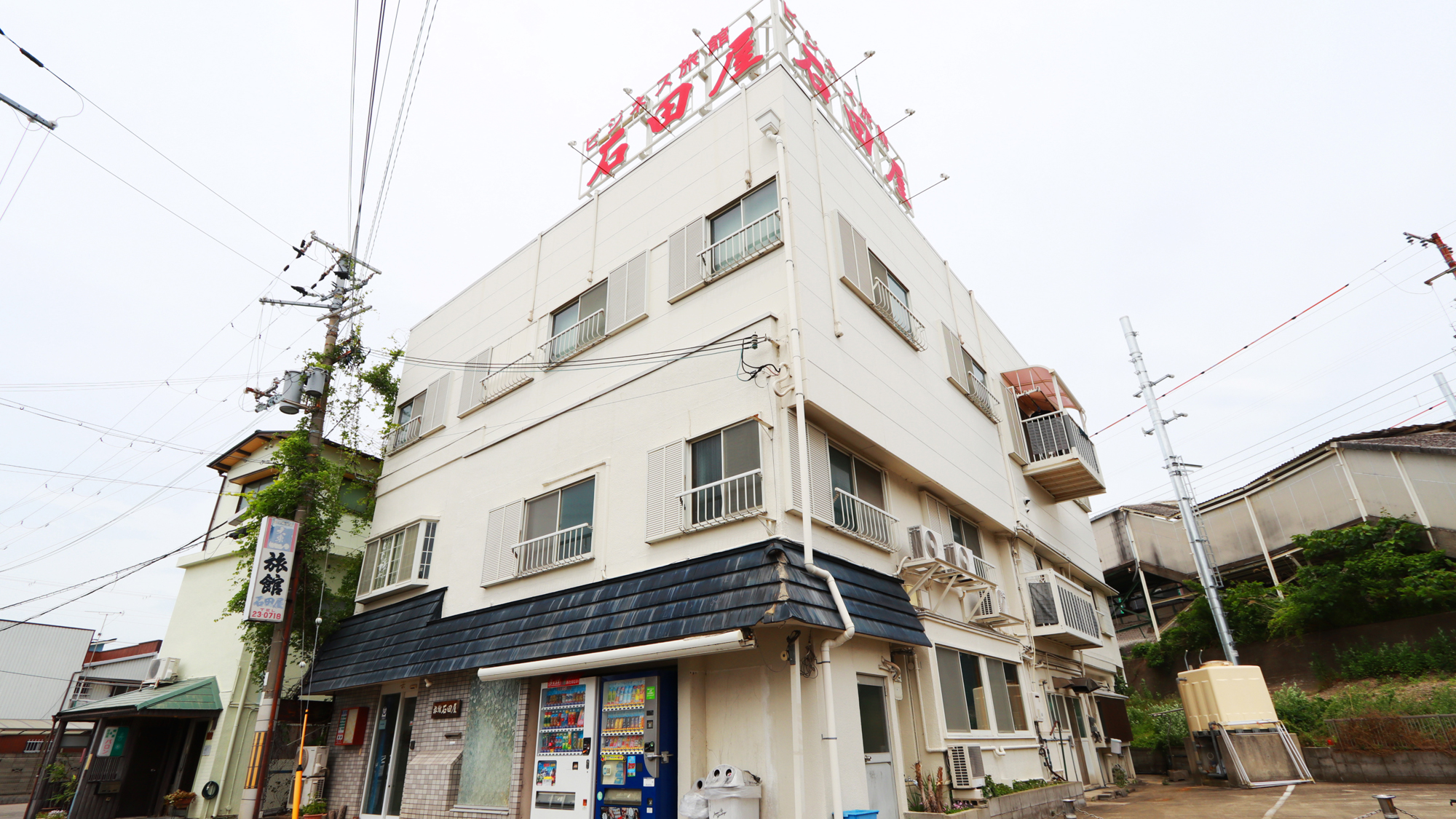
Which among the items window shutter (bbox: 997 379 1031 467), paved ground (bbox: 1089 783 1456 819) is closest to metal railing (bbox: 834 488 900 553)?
paved ground (bbox: 1089 783 1456 819)

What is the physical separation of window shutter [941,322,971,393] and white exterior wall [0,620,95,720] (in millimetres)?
41212

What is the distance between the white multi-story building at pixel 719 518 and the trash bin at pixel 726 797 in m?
0.24

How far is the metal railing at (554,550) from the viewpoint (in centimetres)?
1062

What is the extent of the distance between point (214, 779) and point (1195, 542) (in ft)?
90.2

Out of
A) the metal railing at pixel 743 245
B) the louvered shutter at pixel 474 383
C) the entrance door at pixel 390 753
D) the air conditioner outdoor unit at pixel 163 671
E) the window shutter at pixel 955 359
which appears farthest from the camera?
the air conditioner outdoor unit at pixel 163 671

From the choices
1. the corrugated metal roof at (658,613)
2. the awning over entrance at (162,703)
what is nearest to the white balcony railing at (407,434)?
the corrugated metal roof at (658,613)

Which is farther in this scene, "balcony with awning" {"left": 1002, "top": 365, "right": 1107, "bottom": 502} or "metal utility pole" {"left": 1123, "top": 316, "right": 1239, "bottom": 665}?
"metal utility pole" {"left": 1123, "top": 316, "right": 1239, "bottom": 665}

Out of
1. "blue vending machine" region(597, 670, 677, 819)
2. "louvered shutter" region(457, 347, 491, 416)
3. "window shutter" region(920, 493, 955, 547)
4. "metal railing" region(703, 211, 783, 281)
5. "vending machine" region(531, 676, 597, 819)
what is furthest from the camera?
"louvered shutter" region(457, 347, 491, 416)

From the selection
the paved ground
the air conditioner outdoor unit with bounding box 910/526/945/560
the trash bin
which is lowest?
the paved ground

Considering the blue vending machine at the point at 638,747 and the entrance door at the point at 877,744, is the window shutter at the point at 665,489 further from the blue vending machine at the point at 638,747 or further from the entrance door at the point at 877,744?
the entrance door at the point at 877,744

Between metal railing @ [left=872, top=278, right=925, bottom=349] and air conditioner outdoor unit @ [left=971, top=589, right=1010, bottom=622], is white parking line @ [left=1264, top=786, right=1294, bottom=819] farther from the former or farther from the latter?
metal railing @ [left=872, top=278, right=925, bottom=349]

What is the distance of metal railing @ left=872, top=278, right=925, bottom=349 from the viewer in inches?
471

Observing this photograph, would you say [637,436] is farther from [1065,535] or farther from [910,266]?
[1065,535]

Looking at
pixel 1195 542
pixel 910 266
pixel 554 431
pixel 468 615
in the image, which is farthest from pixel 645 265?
pixel 1195 542
